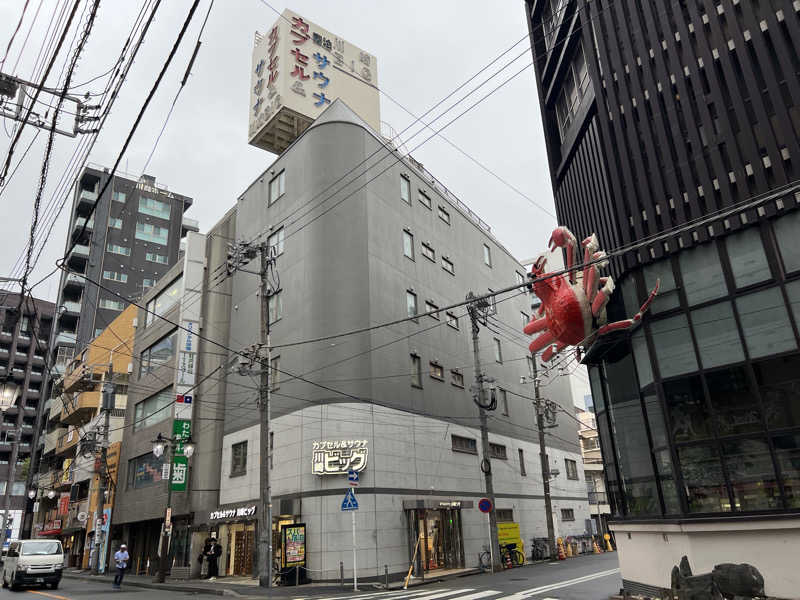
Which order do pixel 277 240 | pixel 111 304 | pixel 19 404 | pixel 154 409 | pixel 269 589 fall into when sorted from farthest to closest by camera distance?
pixel 19 404 → pixel 111 304 → pixel 154 409 → pixel 277 240 → pixel 269 589

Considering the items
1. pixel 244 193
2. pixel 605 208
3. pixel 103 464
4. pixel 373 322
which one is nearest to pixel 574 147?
pixel 605 208

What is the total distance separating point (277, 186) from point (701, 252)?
23.1 m

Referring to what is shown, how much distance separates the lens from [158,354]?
115ft

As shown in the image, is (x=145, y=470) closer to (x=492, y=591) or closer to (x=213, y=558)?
(x=213, y=558)

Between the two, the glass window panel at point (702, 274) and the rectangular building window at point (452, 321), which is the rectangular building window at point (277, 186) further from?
the glass window panel at point (702, 274)

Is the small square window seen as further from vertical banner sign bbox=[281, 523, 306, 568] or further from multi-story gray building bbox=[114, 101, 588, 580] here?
vertical banner sign bbox=[281, 523, 306, 568]

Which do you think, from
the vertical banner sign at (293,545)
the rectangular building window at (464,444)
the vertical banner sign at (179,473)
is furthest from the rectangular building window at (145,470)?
the rectangular building window at (464,444)

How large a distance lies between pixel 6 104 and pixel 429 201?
1041 inches

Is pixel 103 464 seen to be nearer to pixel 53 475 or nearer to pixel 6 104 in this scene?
pixel 53 475

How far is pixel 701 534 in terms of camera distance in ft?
42.7

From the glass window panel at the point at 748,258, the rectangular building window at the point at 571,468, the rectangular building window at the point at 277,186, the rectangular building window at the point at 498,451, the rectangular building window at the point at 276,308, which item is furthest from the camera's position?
the rectangular building window at the point at 571,468

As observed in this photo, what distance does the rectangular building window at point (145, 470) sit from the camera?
104 feet

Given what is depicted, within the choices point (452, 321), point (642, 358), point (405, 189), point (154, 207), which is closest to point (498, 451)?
point (452, 321)

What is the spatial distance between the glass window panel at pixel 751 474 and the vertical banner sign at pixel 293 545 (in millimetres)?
15800
